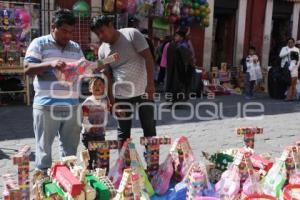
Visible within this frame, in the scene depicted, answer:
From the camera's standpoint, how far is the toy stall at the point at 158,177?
2.64m

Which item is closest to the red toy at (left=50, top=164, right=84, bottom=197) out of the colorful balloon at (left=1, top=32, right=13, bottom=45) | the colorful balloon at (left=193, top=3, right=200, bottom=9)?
the colorful balloon at (left=1, top=32, right=13, bottom=45)

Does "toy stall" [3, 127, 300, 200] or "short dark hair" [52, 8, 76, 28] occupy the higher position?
"short dark hair" [52, 8, 76, 28]

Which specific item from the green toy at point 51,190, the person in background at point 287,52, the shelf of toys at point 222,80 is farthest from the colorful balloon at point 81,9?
the green toy at point 51,190

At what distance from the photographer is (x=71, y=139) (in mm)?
3680

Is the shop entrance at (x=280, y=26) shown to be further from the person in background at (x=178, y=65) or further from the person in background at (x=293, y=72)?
the person in background at (x=178, y=65)

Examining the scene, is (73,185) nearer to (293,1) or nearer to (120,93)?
(120,93)

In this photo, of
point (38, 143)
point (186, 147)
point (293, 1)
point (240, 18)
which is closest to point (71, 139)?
point (38, 143)

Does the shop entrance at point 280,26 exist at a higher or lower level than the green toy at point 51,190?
higher

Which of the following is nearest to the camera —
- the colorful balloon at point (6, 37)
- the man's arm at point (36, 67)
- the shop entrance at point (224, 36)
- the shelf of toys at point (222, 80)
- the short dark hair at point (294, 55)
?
the man's arm at point (36, 67)

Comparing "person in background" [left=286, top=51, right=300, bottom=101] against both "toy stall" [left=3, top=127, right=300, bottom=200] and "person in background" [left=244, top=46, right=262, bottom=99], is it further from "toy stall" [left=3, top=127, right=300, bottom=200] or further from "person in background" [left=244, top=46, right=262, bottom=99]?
"toy stall" [left=3, top=127, right=300, bottom=200]

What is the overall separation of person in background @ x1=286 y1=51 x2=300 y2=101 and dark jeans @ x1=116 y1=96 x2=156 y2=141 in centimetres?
776

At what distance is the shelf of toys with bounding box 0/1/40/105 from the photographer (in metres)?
8.51

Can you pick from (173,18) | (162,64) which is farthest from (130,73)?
(173,18)

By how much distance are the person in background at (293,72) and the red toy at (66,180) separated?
928 cm
